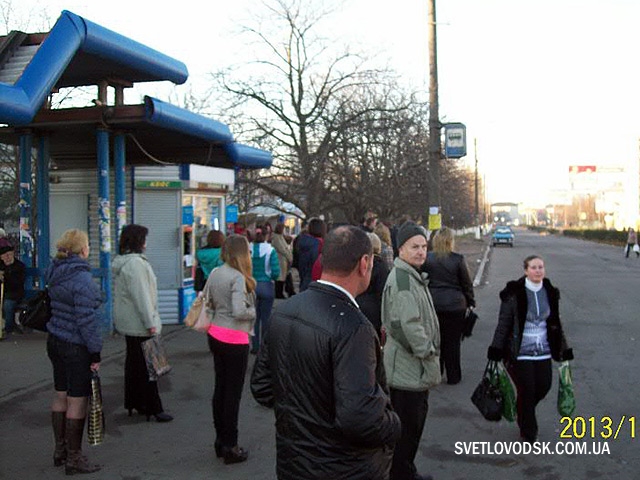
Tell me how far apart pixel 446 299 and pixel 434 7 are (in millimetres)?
9701

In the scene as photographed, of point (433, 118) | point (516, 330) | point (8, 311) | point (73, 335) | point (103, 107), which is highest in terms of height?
point (433, 118)

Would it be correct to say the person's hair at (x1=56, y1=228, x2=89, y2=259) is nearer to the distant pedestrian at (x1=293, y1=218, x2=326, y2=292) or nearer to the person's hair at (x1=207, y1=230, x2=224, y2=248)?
the person's hair at (x1=207, y1=230, x2=224, y2=248)

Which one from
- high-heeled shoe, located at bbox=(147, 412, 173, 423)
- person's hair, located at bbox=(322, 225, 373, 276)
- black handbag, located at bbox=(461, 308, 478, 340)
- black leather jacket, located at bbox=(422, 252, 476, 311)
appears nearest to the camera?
person's hair, located at bbox=(322, 225, 373, 276)

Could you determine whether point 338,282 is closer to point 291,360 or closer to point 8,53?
point 291,360

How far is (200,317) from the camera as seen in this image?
5.65 meters

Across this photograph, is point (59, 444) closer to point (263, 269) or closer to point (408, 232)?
point (408, 232)

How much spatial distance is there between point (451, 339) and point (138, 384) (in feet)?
10.8

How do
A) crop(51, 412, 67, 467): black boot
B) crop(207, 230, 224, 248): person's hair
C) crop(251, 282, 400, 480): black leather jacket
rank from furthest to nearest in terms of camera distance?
crop(207, 230, 224, 248): person's hair, crop(51, 412, 67, 467): black boot, crop(251, 282, 400, 480): black leather jacket

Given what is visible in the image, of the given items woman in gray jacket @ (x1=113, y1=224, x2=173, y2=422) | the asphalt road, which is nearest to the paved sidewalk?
the asphalt road

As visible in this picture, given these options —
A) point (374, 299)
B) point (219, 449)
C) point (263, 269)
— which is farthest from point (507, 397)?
point (263, 269)

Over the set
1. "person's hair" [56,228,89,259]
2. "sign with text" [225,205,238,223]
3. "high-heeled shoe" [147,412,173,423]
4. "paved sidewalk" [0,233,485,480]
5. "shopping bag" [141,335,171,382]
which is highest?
"sign with text" [225,205,238,223]

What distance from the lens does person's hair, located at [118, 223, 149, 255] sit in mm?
6211

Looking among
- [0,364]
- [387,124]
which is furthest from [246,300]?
[387,124]

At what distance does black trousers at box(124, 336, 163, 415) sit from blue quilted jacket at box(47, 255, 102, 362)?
1.23m
